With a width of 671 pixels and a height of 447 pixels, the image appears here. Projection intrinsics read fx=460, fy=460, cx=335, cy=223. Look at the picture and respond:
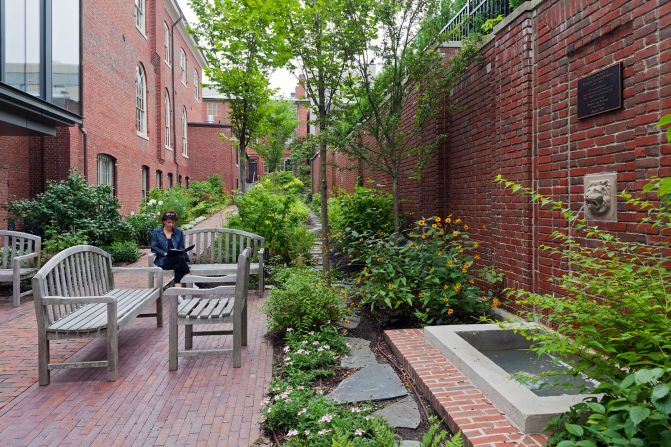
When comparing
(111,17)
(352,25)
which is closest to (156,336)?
(352,25)

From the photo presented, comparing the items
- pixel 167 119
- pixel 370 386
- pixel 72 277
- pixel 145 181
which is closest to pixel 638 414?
pixel 370 386

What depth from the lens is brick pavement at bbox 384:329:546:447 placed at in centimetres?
275

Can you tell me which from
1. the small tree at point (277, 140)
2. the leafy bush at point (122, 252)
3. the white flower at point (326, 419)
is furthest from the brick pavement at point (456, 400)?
the small tree at point (277, 140)

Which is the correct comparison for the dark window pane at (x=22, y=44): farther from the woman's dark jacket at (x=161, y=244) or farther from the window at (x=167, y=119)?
the window at (x=167, y=119)

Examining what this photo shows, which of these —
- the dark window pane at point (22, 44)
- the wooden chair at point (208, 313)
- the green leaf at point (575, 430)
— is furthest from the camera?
the dark window pane at point (22, 44)

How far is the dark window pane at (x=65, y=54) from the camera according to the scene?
10523 millimetres

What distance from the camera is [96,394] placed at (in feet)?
12.7

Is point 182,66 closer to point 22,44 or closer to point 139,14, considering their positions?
point 139,14

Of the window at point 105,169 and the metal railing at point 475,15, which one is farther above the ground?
the metal railing at point 475,15

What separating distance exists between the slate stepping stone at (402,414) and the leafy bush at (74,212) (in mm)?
8368

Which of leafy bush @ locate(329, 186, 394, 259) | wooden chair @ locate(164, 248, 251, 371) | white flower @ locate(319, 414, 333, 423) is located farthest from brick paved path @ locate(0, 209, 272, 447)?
leafy bush @ locate(329, 186, 394, 259)

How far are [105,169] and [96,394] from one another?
43.9 ft

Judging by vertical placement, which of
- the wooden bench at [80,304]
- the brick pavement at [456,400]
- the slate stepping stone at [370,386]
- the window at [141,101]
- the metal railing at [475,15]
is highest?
the window at [141,101]

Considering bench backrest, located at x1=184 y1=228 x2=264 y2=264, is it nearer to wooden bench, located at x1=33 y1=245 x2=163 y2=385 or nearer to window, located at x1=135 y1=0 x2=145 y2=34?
wooden bench, located at x1=33 y1=245 x2=163 y2=385
